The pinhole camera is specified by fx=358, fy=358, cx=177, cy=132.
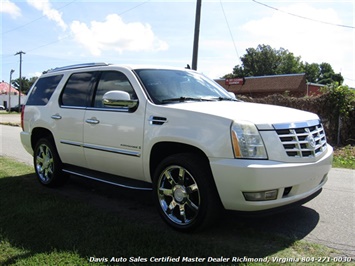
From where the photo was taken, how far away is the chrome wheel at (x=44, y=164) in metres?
5.97

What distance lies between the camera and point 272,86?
124ft

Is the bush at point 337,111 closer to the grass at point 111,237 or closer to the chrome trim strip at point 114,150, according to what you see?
the grass at point 111,237

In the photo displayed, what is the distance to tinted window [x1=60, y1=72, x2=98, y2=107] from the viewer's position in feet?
17.1

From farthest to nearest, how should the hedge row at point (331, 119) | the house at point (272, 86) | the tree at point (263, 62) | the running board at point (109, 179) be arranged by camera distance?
the tree at point (263, 62) → the house at point (272, 86) → the hedge row at point (331, 119) → the running board at point (109, 179)

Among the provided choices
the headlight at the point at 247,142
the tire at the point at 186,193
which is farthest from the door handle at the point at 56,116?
the headlight at the point at 247,142

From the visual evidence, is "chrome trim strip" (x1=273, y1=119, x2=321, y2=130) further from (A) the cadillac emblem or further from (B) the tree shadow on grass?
(B) the tree shadow on grass

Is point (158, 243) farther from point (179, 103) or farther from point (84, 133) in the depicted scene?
point (84, 133)

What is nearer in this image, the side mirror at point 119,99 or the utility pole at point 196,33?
the side mirror at point 119,99

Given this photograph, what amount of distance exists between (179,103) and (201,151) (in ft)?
2.36

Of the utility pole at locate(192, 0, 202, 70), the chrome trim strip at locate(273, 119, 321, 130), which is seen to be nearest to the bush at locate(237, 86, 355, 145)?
the utility pole at locate(192, 0, 202, 70)

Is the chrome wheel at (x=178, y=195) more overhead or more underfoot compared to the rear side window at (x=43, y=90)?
more underfoot

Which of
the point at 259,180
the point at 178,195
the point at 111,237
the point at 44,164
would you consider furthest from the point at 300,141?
the point at 44,164

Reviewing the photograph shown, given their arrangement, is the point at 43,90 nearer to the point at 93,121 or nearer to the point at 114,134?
the point at 93,121

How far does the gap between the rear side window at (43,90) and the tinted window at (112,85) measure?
4.14ft
